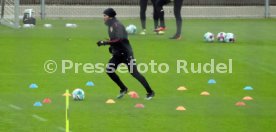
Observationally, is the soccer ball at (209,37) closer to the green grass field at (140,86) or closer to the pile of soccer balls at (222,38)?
the pile of soccer balls at (222,38)

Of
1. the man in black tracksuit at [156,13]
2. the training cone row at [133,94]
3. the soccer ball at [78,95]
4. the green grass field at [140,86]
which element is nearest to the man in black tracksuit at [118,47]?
the training cone row at [133,94]

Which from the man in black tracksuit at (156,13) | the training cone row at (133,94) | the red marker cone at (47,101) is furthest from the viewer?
the man in black tracksuit at (156,13)

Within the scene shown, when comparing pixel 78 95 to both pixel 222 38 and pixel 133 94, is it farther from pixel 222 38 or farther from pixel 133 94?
pixel 222 38

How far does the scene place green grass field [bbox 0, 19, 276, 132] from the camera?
13.7 m

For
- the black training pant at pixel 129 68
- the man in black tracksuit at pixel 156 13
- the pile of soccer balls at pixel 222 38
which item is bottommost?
the pile of soccer balls at pixel 222 38

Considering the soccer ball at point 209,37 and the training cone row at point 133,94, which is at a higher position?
the soccer ball at point 209,37

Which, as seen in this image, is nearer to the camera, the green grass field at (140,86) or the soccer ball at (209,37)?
the green grass field at (140,86)

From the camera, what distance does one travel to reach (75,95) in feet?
50.9

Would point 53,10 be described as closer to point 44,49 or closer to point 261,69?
point 44,49

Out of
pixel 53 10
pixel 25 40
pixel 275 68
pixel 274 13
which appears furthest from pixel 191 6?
pixel 275 68

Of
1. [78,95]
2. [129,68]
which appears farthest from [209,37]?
[78,95]

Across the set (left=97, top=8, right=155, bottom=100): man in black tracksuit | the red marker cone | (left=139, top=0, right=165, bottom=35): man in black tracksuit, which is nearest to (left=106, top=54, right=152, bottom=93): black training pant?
(left=97, top=8, right=155, bottom=100): man in black tracksuit

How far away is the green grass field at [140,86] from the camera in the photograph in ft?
44.9

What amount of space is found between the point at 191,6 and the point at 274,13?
3247 millimetres
